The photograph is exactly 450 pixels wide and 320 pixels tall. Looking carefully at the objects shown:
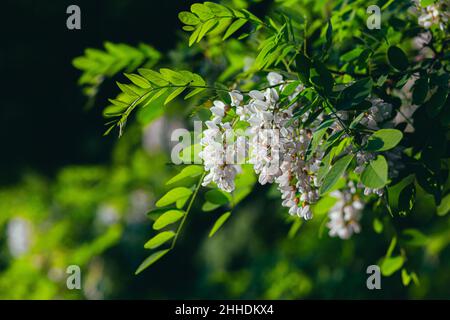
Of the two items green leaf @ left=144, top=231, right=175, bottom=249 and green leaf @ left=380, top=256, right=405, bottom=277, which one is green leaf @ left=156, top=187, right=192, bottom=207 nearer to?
green leaf @ left=144, top=231, right=175, bottom=249

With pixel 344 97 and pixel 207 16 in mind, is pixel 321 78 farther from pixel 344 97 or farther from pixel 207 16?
pixel 207 16

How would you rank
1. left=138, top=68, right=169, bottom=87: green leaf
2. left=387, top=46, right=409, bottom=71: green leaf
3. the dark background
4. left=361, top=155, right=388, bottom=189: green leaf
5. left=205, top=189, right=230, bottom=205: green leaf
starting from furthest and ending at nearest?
1. the dark background
2. left=205, top=189, right=230, bottom=205: green leaf
3. left=387, top=46, right=409, bottom=71: green leaf
4. left=138, top=68, right=169, bottom=87: green leaf
5. left=361, top=155, right=388, bottom=189: green leaf

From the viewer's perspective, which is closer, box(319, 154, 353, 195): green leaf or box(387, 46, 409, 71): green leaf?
box(319, 154, 353, 195): green leaf

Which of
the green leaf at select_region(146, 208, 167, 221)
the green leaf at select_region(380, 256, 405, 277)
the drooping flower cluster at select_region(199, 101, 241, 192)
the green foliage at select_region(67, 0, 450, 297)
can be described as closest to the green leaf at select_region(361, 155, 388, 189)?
the green foliage at select_region(67, 0, 450, 297)

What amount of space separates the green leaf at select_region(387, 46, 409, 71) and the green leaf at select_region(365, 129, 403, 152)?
25 cm

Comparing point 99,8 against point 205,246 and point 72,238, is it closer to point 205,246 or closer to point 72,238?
point 205,246

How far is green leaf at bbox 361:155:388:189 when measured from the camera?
814 millimetres

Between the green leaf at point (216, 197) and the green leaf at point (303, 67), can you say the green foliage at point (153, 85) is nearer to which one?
the green leaf at point (303, 67)

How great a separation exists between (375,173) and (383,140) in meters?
0.06

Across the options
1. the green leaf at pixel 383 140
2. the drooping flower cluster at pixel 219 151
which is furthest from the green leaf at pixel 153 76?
the green leaf at pixel 383 140

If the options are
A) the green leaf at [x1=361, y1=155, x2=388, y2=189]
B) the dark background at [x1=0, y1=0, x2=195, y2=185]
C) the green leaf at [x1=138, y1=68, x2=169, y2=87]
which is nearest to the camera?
the green leaf at [x1=361, y1=155, x2=388, y2=189]

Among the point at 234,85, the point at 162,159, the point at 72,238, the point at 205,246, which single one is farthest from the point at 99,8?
the point at 234,85

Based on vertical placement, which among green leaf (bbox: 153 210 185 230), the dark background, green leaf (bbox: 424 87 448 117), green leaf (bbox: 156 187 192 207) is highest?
green leaf (bbox: 424 87 448 117)

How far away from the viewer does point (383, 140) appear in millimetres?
846
